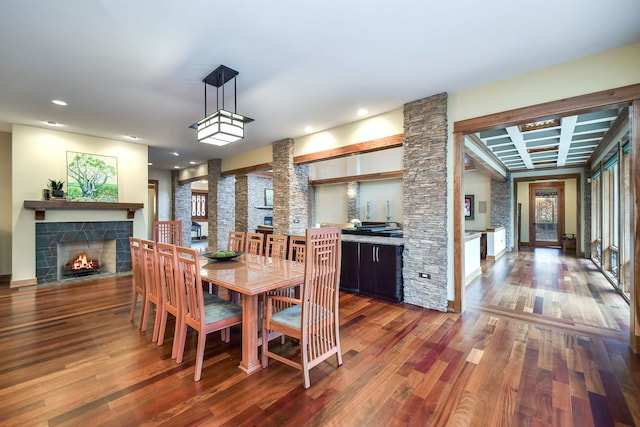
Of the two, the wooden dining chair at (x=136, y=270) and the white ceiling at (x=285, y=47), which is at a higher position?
the white ceiling at (x=285, y=47)

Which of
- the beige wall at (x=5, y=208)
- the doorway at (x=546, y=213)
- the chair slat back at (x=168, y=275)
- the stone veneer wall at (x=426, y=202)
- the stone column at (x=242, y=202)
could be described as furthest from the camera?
the doorway at (x=546, y=213)

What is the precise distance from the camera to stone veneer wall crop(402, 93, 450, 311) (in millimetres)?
3666

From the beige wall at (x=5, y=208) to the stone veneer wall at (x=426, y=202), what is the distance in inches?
287

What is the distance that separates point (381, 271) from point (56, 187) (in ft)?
19.7

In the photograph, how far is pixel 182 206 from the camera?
32.1ft

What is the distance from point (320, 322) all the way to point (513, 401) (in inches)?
56.2

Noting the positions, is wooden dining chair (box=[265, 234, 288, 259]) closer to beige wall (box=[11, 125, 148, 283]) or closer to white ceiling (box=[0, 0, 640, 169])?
white ceiling (box=[0, 0, 640, 169])

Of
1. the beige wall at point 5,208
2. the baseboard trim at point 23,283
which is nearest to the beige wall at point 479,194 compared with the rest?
the baseboard trim at point 23,283

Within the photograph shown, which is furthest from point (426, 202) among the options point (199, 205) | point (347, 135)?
point (199, 205)

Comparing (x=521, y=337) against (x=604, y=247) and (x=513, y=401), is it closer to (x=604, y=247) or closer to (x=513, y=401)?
(x=513, y=401)

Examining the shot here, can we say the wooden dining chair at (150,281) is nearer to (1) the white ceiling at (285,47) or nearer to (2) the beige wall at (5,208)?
(1) the white ceiling at (285,47)

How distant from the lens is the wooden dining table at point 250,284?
219 cm

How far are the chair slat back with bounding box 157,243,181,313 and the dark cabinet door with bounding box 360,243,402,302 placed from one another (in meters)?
2.72

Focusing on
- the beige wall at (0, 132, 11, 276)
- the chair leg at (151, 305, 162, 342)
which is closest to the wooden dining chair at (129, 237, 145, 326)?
the chair leg at (151, 305, 162, 342)
